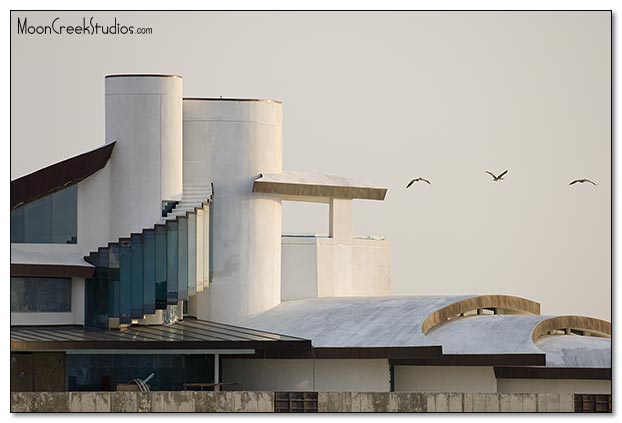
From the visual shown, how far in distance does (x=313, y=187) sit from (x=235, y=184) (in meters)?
2.36

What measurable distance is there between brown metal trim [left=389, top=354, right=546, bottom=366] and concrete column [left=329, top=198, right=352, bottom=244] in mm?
7381

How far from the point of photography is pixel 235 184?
6181cm

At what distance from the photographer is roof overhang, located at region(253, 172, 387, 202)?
61.8 meters

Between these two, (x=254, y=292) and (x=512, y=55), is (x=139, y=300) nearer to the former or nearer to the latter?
(x=254, y=292)

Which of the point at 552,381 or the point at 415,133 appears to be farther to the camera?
the point at 415,133

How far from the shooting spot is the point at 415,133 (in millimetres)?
59625

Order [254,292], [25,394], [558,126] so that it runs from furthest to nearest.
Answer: [254,292] → [558,126] → [25,394]

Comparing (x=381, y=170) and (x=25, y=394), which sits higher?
(x=381, y=170)

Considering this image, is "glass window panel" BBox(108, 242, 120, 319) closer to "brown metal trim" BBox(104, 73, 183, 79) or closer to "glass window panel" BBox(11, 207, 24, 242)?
"glass window panel" BBox(11, 207, 24, 242)

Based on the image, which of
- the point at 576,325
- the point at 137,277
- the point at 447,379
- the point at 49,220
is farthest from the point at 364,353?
the point at 49,220

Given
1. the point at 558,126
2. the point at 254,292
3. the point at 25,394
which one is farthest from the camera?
the point at 254,292

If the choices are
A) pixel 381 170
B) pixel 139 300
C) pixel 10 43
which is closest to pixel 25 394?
pixel 139 300

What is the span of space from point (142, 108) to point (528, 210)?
10786mm

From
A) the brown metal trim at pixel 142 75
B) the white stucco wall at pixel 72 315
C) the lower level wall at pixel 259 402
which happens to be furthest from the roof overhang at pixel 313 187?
the lower level wall at pixel 259 402
